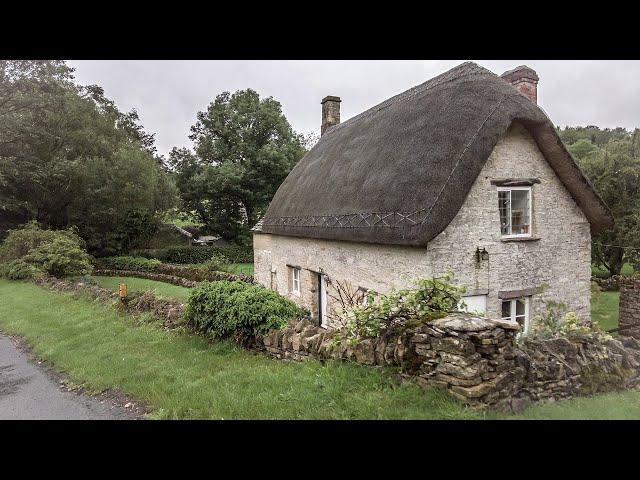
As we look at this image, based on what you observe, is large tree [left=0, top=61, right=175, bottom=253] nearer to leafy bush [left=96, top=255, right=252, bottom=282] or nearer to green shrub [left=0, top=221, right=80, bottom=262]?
leafy bush [left=96, top=255, right=252, bottom=282]

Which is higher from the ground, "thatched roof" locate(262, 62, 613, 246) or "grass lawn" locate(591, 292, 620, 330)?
"thatched roof" locate(262, 62, 613, 246)

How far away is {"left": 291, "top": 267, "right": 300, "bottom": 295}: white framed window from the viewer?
1371 cm

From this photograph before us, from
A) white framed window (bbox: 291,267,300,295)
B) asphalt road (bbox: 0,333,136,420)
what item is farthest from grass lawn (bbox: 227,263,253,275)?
asphalt road (bbox: 0,333,136,420)

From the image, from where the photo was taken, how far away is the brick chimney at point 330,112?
19.3 m

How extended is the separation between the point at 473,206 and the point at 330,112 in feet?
41.5

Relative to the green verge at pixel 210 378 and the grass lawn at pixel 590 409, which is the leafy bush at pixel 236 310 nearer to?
the green verge at pixel 210 378

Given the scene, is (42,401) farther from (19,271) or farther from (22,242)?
(22,242)

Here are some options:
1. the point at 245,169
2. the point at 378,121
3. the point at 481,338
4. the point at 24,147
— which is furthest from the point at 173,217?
the point at 481,338

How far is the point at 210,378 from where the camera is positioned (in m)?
6.05

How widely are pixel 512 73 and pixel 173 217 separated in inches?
1138

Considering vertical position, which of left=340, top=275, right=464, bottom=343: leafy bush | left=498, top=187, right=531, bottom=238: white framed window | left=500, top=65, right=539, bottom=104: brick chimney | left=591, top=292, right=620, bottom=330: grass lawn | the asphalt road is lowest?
left=591, top=292, right=620, bottom=330: grass lawn

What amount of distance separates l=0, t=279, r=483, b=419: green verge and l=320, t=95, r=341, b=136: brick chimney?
13.2m

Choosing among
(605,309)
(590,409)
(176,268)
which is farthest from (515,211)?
(176,268)

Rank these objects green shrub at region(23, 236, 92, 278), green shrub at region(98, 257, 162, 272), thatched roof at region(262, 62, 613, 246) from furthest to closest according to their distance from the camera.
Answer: green shrub at region(98, 257, 162, 272) < green shrub at region(23, 236, 92, 278) < thatched roof at region(262, 62, 613, 246)
